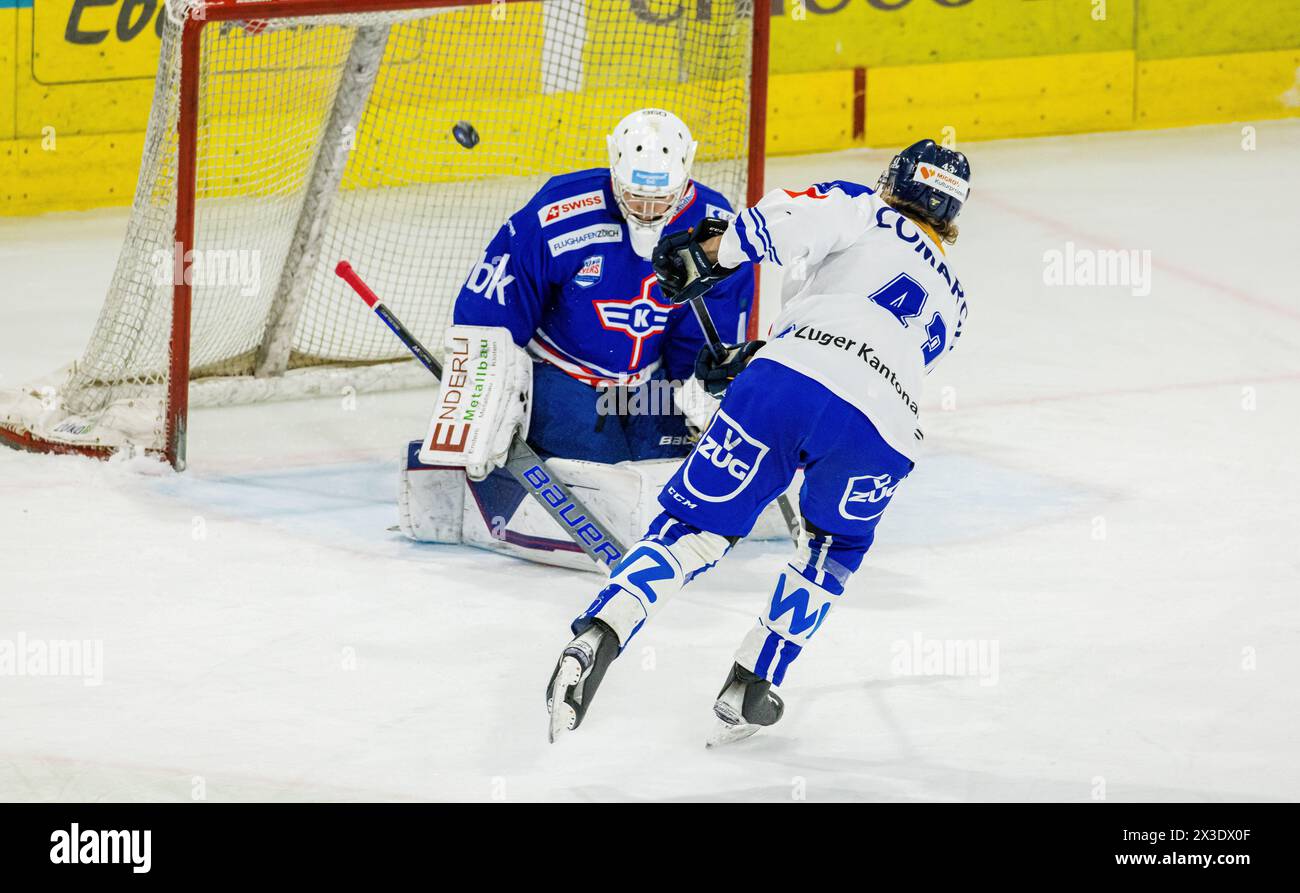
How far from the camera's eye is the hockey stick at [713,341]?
11.7 feet

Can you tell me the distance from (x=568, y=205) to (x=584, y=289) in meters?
0.19

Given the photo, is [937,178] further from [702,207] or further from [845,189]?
[702,207]

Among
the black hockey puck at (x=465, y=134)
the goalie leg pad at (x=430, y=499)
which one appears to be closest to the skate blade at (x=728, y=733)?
the goalie leg pad at (x=430, y=499)

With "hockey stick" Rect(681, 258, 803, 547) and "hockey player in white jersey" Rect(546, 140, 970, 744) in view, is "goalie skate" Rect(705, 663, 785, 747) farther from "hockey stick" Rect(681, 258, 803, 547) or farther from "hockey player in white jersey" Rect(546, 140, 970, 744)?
"hockey stick" Rect(681, 258, 803, 547)

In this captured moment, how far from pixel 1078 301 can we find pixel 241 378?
112 inches

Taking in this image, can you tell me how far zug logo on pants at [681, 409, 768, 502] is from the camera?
11.1 ft

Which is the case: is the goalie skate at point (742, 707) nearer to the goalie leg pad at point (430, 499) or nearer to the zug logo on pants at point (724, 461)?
the zug logo on pants at point (724, 461)

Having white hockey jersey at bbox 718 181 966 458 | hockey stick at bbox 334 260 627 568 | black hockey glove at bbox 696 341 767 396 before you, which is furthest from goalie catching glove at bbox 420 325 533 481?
white hockey jersey at bbox 718 181 966 458

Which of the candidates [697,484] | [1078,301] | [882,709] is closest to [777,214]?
[697,484]

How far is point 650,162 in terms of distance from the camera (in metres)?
4.26

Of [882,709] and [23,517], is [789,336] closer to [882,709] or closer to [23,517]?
[882,709]

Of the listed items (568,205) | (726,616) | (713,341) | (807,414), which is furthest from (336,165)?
(807,414)
